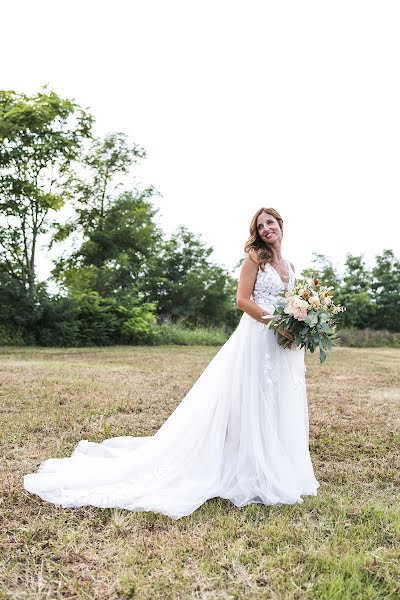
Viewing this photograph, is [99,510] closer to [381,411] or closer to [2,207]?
[381,411]

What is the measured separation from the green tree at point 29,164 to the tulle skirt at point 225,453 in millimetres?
15401

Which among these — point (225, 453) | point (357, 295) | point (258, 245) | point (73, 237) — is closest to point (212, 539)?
point (225, 453)

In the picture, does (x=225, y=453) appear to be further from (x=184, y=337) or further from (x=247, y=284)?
(x=184, y=337)

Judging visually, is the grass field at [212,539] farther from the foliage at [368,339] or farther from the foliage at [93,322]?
the foliage at [368,339]

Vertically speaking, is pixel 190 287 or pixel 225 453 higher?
pixel 190 287

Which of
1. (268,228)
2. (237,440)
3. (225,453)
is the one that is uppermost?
(268,228)

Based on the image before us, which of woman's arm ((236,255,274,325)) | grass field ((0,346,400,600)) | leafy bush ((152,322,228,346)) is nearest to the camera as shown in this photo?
grass field ((0,346,400,600))

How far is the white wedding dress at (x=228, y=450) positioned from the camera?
3979mm

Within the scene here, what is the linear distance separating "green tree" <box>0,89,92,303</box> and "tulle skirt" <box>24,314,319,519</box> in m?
15.4

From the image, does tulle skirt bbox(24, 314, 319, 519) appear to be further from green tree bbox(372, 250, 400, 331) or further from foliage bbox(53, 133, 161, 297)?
green tree bbox(372, 250, 400, 331)

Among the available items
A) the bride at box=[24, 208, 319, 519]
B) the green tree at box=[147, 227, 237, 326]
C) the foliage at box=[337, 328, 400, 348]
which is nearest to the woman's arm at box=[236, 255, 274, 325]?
the bride at box=[24, 208, 319, 519]

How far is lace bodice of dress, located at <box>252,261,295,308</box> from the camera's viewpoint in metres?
4.47

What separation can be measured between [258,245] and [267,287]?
0.38 m

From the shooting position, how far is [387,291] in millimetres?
34656
